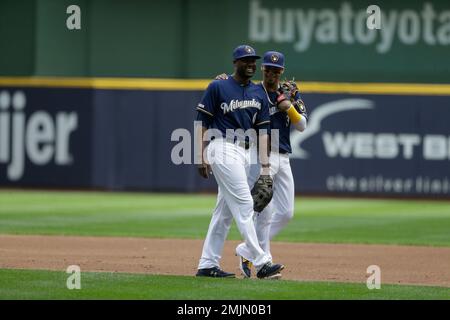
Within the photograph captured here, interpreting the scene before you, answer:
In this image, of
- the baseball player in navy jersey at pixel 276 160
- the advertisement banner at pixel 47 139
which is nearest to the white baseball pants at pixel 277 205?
the baseball player in navy jersey at pixel 276 160

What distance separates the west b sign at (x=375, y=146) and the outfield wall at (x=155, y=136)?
2 centimetres

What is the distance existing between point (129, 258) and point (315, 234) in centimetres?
393

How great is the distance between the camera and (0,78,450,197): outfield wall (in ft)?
70.4

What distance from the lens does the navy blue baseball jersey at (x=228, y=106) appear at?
8.81 metres

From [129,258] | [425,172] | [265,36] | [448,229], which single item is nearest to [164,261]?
[129,258]

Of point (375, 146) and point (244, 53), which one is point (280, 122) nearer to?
point (244, 53)

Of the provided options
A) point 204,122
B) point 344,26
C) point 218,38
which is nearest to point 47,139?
point 218,38

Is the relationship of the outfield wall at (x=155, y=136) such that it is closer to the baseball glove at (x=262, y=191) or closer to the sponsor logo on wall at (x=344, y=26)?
the sponsor logo on wall at (x=344, y=26)

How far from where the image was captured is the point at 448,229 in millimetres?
15016

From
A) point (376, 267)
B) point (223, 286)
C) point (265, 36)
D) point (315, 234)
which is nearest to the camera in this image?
point (223, 286)

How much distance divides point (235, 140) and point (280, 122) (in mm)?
964

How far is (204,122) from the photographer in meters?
8.84
